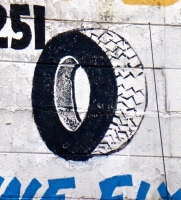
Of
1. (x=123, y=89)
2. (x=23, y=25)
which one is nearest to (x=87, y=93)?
(x=123, y=89)

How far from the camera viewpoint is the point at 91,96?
331 centimetres

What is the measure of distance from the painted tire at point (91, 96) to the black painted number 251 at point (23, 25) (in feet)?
0.25

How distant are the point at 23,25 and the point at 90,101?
22.7 inches

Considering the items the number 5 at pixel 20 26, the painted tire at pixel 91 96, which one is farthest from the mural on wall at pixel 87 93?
the number 5 at pixel 20 26

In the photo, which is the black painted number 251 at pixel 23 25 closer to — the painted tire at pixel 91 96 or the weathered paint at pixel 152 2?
the painted tire at pixel 91 96

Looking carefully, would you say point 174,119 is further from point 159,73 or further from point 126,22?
point 126,22

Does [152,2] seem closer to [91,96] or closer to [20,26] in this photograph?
[91,96]

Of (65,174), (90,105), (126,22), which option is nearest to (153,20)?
(126,22)

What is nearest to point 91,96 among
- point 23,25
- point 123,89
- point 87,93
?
point 87,93

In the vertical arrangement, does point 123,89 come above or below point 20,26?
below

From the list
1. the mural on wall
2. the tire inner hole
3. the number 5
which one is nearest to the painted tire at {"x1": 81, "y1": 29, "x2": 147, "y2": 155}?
the mural on wall

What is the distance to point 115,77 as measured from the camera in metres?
3.34

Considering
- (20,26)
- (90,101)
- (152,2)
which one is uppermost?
(152,2)

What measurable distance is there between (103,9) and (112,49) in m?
0.24
